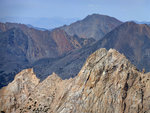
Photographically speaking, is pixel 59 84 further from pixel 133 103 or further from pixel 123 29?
pixel 123 29

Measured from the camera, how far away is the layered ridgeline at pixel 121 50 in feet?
477

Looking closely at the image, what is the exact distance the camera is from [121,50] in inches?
6176

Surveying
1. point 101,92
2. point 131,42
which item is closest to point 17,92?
point 101,92

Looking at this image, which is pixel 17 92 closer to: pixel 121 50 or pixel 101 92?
pixel 101 92

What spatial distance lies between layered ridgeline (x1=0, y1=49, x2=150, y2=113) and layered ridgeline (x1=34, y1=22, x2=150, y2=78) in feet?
325

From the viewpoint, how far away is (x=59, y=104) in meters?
34.9

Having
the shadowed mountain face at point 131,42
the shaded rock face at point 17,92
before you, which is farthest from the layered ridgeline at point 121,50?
the shaded rock face at point 17,92

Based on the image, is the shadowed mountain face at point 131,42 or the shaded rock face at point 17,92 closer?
the shaded rock face at point 17,92

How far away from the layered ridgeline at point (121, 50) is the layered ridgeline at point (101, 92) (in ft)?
325

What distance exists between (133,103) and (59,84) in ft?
34.8

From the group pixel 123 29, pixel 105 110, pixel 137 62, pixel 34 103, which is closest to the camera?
pixel 105 110

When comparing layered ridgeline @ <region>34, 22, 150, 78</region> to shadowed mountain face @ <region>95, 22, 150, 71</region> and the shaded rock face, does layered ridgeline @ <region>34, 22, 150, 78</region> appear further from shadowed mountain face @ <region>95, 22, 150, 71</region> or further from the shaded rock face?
the shaded rock face

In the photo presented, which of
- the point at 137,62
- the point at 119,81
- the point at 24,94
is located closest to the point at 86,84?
the point at 119,81

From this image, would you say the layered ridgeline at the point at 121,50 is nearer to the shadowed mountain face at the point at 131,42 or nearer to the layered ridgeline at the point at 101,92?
the shadowed mountain face at the point at 131,42
